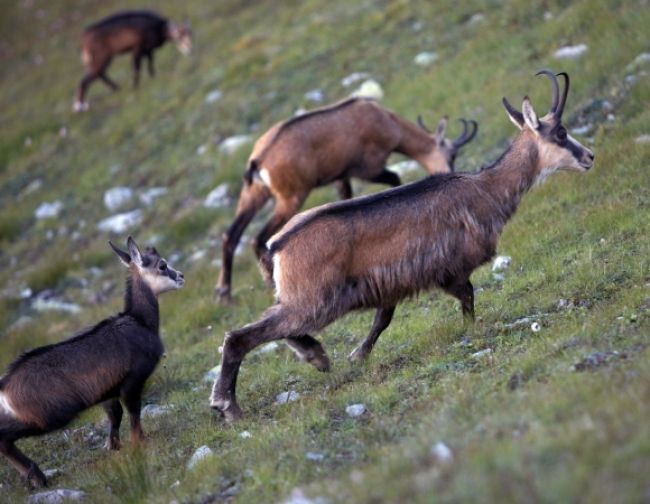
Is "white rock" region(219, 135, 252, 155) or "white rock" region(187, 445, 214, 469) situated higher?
"white rock" region(187, 445, 214, 469)

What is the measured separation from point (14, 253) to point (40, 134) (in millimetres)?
5096

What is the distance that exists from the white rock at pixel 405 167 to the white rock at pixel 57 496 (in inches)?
279

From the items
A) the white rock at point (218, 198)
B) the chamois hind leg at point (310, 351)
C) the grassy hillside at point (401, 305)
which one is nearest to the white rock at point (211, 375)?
the grassy hillside at point (401, 305)

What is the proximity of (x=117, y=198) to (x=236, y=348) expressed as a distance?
31.2 ft

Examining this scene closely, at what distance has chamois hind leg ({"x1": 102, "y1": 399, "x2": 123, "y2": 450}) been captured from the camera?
7.75m

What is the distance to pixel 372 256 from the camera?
294 inches

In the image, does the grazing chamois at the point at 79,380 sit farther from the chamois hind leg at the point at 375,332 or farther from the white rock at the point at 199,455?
the chamois hind leg at the point at 375,332

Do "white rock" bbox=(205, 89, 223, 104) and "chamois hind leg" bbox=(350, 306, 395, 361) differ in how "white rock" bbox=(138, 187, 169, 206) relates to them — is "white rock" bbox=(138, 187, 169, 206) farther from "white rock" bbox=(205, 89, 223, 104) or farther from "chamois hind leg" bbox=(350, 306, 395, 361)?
"chamois hind leg" bbox=(350, 306, 395, 361)

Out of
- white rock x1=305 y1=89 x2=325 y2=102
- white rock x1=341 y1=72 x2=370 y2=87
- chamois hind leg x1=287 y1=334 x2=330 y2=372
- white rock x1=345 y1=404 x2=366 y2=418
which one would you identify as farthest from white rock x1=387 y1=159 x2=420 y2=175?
white rock x1=345 y1=404 x2=366 y2=418

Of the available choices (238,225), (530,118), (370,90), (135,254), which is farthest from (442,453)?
(370,90)

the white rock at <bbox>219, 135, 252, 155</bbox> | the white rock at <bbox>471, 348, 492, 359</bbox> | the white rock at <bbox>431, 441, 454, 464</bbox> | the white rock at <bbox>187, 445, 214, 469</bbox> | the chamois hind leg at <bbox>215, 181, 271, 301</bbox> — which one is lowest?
the white rock at <bbox>219, 135, 252, 155</bbox>

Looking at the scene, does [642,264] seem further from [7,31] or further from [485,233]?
[7,31]

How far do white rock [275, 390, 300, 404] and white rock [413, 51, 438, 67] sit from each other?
8.77m

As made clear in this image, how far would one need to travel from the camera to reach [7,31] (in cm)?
2938
